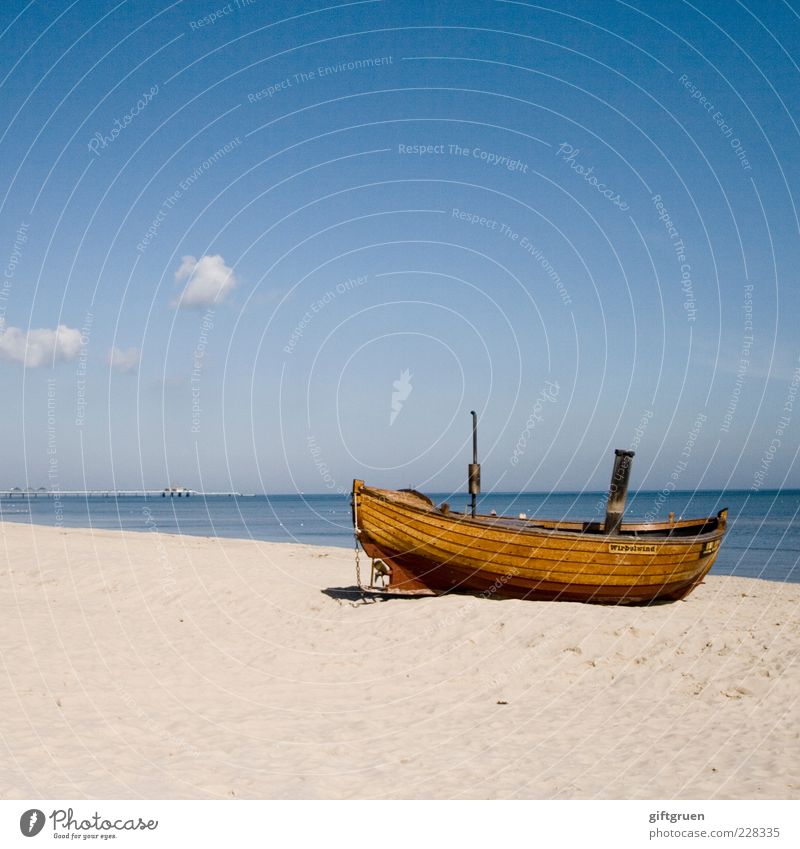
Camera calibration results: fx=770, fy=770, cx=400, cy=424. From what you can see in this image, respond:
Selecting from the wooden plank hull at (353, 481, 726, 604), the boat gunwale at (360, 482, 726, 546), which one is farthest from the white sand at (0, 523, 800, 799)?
the boat gunwale at (360, 482, 726, 546)

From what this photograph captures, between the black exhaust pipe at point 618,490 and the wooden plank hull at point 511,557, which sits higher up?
the black exhaust pipe at point 618,490

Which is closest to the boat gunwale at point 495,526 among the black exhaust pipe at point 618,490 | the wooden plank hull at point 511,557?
the wooden plank hull at point 511,557

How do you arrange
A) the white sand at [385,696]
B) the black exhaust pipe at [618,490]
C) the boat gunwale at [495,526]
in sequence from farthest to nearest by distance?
the black exhaust pipe at [618,490] → the boat gunwale at [495,526] → the white sand at [385,696]

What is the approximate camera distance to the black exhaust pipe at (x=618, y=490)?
50.1 feet

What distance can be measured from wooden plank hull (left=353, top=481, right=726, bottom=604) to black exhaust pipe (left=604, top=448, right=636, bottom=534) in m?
1.09

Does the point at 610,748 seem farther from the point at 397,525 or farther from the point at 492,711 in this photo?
the point at 397,525

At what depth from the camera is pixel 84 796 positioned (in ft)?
19.7

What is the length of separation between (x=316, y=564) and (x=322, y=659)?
1288 cm

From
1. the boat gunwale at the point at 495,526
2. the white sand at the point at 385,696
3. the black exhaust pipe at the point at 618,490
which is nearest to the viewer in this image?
the white sand at the point at 385,696

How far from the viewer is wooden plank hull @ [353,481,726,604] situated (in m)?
13.7

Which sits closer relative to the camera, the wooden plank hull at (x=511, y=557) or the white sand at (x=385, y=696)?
the white sand at (x=385, y=696)

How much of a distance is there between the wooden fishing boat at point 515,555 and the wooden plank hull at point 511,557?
0.02 m

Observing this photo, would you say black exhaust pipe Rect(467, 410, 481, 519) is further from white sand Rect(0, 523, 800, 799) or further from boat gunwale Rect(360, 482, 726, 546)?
white sand Rect(0, 523, 800, 799)

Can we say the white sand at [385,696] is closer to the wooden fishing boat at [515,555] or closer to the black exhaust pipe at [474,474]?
the wooden fishing boat at [515,555]
